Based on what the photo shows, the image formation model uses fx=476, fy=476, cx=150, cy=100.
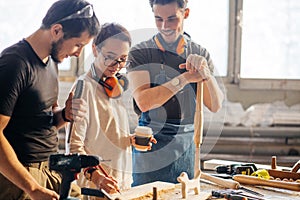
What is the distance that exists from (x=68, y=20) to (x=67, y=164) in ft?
1.63

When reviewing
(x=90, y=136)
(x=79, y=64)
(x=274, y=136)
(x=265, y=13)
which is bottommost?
(x=274, y=136)

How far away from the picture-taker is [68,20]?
4.82 feet

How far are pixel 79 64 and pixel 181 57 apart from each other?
3.60 ft

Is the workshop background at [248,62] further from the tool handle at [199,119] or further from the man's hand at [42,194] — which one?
the man's hand at [42,194]

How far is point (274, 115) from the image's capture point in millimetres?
2779

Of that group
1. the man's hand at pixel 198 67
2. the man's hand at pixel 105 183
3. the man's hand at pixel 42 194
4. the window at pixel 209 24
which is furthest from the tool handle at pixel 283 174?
the window at pixel 209 24

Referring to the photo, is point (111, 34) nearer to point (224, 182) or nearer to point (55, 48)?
point (55, 48)

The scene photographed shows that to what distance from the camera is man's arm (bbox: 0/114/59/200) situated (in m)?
1.30

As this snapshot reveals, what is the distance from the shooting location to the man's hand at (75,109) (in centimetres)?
154

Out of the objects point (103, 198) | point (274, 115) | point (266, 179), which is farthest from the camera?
point (274, 115)

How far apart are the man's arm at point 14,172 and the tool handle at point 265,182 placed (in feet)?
2.25

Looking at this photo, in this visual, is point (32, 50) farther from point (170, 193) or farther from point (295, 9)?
point (295, 9)

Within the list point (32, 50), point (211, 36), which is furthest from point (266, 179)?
point (211, 36)

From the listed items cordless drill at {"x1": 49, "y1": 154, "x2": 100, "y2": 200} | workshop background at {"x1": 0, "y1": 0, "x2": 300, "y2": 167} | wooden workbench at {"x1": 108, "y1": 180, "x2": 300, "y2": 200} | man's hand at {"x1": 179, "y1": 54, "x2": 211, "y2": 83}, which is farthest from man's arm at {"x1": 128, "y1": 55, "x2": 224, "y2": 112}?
workshop background at {"x1": 0, "y1": 0, "x2": 300, "y2": 167}
